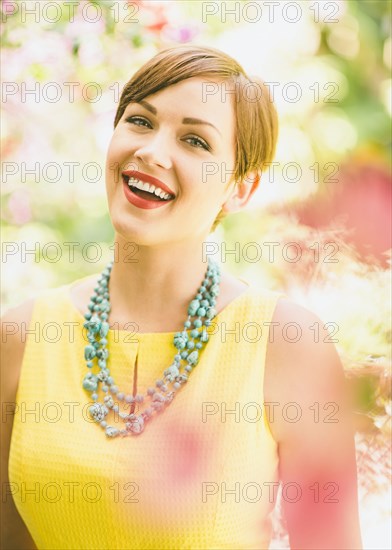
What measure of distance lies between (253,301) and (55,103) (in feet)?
4.30

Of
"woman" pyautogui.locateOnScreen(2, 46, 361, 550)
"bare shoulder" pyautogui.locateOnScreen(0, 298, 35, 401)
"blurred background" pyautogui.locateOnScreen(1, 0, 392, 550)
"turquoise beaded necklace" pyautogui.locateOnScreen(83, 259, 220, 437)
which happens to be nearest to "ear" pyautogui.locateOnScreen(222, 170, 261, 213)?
"woman" pyautogui.locateOnScreen(2, 46, 361, 550)

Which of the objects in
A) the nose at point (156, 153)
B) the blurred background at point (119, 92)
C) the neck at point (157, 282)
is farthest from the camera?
the blurred background at point (119, 92)

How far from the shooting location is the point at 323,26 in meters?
2.31

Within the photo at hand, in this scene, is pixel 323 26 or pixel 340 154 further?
pixel 323 26

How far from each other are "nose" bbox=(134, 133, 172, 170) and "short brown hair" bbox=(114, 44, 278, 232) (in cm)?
9

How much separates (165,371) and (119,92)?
114 centimetres

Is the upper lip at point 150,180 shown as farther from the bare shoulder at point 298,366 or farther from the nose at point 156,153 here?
the bare shoulder at point 298,366

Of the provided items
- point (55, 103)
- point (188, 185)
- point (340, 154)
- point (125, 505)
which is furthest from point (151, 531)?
point (55, 103)

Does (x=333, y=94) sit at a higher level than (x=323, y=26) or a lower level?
lower

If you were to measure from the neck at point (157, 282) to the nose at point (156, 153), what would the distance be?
6.6 inches

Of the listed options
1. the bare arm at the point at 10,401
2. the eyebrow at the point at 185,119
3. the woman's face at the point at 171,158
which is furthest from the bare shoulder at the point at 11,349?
the eyebrow at the point at 185,119

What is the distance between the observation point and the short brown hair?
1.15 metres

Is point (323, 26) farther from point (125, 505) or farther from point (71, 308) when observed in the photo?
point (125, 505)

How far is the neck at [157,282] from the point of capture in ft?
4.08
